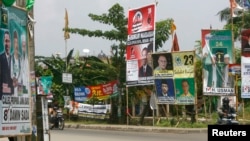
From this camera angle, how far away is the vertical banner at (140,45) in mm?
22750

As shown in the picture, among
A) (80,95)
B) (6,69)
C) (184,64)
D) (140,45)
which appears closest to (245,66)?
(184,64)

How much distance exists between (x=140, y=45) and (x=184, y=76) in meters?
2.54

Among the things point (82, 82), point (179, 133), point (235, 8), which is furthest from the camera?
point (82, 82)

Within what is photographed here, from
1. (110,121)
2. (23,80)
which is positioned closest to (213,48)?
(110,121)

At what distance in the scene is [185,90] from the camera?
22.2 metres

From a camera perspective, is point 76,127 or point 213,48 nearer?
point 213,48

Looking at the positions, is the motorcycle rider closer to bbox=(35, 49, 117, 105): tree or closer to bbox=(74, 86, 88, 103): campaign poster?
bbox=(35, 49, 117, 105): tree

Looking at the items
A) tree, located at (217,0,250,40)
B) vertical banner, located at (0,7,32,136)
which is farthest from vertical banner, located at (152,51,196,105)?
vertical banner, located at (0,7,32,136)

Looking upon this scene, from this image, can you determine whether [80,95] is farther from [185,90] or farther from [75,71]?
[185,90]

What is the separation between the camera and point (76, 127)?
25047mm

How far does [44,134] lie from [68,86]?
77.8 ft

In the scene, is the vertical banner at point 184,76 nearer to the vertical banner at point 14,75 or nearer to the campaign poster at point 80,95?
the campaign poster at point 80,95

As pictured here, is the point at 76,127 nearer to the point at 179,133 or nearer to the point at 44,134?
the point at 179,133

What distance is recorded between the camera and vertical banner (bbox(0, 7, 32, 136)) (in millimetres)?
5797
